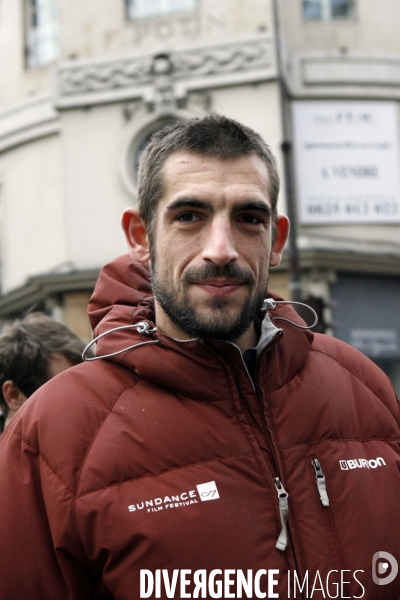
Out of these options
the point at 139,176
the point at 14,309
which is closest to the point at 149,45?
the point at 14,309

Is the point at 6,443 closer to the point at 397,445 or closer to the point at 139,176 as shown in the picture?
the point at 139,176

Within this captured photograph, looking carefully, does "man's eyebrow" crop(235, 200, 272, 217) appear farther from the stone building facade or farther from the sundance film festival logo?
the stone building facade

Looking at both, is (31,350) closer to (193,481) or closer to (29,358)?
(29,358)

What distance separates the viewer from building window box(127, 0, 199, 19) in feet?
53.6

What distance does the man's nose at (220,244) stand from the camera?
210 centimetres

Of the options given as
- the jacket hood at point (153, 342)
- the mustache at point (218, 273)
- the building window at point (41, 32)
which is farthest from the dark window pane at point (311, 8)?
the mustache at point (218, 273)

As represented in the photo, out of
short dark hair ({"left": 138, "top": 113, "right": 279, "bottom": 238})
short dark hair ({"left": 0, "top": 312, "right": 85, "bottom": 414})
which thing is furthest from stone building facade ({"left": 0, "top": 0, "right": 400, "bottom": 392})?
short dark hair ({"left": 138, "top": 113, "right": 279, "bottom": 238})

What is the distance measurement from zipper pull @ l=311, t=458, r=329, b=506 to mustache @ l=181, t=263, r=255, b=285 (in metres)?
0.47

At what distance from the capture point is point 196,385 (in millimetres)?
2080

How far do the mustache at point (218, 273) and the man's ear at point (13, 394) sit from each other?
1.61 meters

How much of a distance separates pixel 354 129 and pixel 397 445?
14740 mm

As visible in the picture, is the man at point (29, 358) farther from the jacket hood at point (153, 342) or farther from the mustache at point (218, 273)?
the mustache at point (218, 273)

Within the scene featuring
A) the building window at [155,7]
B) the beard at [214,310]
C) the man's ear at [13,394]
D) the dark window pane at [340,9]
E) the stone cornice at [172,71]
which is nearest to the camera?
the beard at [214,310]

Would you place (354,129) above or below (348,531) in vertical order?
above
